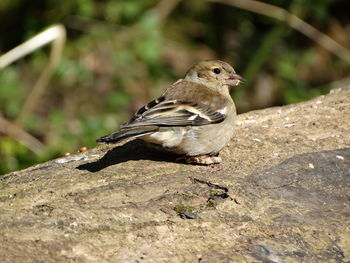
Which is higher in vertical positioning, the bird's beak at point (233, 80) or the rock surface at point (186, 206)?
the bird's beak at point (233, 80)

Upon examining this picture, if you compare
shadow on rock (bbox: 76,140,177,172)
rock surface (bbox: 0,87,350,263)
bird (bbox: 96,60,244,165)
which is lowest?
shadow on rock (bbox: 76,140,177,172)

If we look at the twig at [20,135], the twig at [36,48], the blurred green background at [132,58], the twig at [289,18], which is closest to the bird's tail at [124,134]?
the twig at [36,48]

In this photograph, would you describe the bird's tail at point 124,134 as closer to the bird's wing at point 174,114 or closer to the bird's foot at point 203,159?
the bird's wing at point 174,114

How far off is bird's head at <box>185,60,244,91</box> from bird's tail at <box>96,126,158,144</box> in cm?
120

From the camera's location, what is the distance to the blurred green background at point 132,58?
8.39 metres

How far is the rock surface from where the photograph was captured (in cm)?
359

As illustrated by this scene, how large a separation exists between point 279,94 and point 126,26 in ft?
7.49

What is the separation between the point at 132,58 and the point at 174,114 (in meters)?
4.49

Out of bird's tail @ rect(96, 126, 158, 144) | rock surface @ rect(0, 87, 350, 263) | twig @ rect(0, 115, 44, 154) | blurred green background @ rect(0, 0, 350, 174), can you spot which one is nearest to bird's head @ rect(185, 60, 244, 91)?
rock surface @ rect(0, 87, 350, 263)

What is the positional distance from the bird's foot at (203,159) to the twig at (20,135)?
3096 mm

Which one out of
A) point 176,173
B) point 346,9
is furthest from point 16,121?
point 346,9

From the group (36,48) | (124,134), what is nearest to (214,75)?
(124,134)

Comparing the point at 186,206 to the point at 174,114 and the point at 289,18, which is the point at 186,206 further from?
the point at 289,18

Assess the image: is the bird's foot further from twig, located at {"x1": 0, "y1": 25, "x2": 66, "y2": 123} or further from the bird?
twig, located at {"x1": 0, "y1": 25, "x2": 66, "y2": 123}
